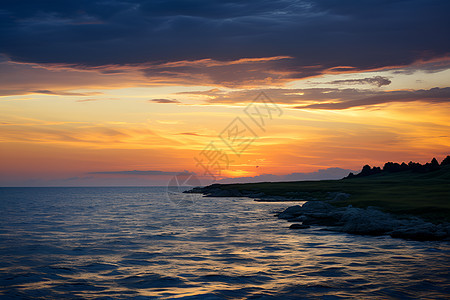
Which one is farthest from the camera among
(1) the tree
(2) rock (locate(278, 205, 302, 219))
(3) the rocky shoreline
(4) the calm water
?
(1) the tree

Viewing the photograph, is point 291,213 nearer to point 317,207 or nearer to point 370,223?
point 317,207

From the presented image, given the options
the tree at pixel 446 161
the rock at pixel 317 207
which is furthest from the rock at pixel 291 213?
the tree at pixel 446 161

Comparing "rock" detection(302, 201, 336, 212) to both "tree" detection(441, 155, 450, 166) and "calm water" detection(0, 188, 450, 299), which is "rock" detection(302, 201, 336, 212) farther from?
"tree" detection(441, 155, 450, 166)

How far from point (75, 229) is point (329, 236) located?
31078mm

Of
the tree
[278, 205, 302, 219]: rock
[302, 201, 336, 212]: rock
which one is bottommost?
[278, 205, 302, 219]: rock

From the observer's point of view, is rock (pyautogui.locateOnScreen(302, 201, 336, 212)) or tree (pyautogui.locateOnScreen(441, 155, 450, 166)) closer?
rock (pyautogui.locateOnScreen(302, 201, 336, 212))

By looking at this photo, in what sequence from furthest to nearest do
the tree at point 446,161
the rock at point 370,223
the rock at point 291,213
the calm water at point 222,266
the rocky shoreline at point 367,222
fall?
the tree at point 446,161, the rock at point 291,213, the rock at point 370,223, the rocky shoreline at point 367,222, the calm water at point 222,266

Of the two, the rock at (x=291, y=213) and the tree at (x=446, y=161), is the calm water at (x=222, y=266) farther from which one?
the tree at (x=446, y=161)

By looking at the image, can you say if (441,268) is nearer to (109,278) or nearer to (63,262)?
(109,278)

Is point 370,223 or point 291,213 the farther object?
point 291,213

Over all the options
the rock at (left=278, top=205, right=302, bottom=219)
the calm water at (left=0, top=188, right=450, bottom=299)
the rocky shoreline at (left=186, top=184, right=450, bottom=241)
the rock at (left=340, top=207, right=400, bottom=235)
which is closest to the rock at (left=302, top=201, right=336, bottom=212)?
the rocky shoreline at (left=186, top=184, right=450, bottom=241)

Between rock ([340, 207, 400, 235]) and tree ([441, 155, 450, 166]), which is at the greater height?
tree ([441, 155, 450, 166])

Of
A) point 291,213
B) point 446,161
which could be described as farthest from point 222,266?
point 446,161

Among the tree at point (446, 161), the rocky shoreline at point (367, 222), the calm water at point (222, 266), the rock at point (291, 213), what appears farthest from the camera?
the tree at point (446, 161)
